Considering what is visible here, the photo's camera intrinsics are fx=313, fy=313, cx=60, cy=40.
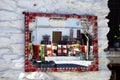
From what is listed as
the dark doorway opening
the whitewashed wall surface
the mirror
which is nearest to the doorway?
the mirror

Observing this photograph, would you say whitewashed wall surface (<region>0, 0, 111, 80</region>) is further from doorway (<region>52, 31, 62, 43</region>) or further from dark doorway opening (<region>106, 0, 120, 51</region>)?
dark doorway opening (<region>106, 0, 120, 51</region>)

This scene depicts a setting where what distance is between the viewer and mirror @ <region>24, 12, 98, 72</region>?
11.0ft

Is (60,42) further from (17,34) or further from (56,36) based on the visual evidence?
(17,34)

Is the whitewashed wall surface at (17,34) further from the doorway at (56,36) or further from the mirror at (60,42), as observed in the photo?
the doorway at (56,36)

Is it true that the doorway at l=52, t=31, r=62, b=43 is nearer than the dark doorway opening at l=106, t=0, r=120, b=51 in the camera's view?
Yes

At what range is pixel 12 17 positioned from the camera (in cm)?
332

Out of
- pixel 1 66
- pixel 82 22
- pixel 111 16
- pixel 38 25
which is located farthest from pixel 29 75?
pixel 111 16

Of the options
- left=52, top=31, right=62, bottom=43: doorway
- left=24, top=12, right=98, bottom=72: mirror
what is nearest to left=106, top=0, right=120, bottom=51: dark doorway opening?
left=24, top=12, right=98, bottom=72: mirror

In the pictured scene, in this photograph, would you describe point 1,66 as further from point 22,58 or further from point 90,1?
point 90,1

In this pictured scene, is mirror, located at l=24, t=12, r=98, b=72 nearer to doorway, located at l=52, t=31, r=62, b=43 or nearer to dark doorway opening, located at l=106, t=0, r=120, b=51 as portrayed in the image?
doorway, located at l=52, t=31, r=62, b=43

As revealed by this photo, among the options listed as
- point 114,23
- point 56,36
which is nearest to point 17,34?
point 56,36

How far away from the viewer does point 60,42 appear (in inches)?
135

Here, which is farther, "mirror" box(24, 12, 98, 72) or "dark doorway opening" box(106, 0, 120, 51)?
"dark doorway opening" box(106, 0, 120, 51)

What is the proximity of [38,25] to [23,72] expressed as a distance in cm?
53
